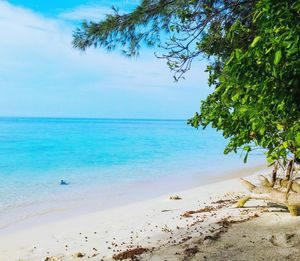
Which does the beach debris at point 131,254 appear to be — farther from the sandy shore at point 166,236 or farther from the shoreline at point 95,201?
the shoreline at point 95,201

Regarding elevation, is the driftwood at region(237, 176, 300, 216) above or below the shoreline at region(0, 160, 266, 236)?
above

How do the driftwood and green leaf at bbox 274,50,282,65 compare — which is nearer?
green leaf at bbox 274,50,282,65

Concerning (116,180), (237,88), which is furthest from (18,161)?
(237,88)

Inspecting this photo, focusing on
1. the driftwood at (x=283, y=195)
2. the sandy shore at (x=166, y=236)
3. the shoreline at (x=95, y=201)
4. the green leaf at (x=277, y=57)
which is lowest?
the shoreline at (x=95, y=201)

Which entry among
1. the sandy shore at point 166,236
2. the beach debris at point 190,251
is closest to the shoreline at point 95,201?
the sandy shore at point 166,236

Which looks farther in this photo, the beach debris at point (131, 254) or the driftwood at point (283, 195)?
the driftwood at point (283, 195)

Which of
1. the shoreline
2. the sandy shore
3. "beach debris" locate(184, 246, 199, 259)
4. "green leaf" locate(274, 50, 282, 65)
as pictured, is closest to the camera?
"green leaf" locate(274, 50, 282, 65)

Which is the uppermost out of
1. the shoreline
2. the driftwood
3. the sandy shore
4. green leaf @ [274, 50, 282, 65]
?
green leaf @ [274, 50, 282, 65]

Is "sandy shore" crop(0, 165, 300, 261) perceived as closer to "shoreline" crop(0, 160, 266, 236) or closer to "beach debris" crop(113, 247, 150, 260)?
"beach debris" crop(113, 247, 150, 260)

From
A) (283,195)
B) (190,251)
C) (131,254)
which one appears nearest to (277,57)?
(190,251)

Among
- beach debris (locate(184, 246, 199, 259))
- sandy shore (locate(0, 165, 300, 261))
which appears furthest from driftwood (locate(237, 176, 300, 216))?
beach debris (locate(184, 246, 199, 259))

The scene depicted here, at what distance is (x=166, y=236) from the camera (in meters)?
7.72

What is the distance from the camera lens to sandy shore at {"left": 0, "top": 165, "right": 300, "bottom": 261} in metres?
6.02

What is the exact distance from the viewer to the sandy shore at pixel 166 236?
19.7 ft
